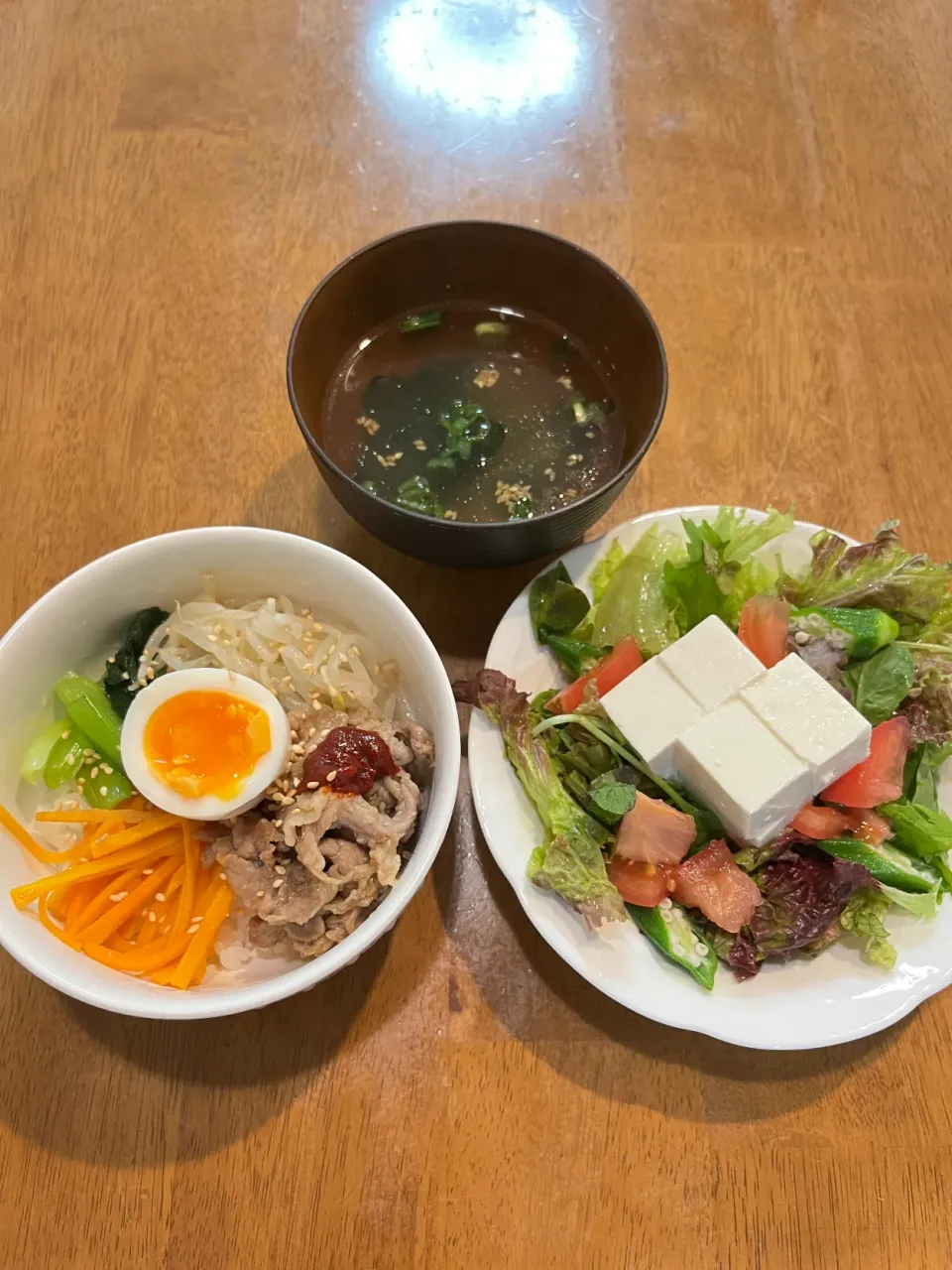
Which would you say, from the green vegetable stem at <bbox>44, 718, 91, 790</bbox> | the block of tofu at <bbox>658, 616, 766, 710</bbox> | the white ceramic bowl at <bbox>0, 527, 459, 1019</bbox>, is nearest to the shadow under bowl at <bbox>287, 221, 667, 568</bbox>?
the white ceramic bowl at <bbox>0, 527, 459, 1019</bbox>

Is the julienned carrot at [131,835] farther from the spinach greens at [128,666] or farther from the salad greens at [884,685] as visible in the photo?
the salad greens at [884,685]

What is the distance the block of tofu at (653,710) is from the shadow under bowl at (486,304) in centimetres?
30

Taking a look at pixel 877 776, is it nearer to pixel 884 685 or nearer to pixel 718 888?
pixel 884 685

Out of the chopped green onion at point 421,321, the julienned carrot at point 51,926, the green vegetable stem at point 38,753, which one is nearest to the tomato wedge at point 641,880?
the julienned carrot at point 51,926

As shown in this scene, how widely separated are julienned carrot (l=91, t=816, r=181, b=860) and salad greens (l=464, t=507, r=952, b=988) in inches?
21.9

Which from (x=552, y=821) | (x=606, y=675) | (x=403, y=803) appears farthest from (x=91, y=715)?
(x=606, y=675)

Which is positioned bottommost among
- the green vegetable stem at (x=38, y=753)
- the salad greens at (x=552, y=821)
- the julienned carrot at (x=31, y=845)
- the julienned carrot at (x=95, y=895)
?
the salad greens at (x=552, y=821)

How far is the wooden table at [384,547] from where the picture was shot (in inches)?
54.3

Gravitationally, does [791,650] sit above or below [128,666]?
Result: below

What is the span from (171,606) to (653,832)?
36.5 inches

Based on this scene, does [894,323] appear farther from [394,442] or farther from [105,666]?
[105,666]

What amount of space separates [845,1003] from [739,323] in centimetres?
156

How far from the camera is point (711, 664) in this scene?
1473 millimetres

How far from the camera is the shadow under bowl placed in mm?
1471
